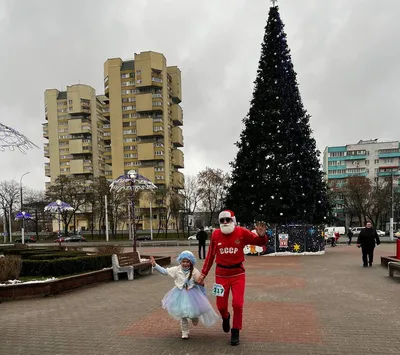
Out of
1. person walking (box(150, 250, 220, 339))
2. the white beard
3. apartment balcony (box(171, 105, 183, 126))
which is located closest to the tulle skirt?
person walking (box(150, 250, 220, 339))

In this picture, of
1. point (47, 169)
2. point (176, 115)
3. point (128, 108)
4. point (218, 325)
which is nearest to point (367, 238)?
point (218, 325)

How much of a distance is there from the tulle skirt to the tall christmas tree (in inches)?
576

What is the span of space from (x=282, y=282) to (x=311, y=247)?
9.83m

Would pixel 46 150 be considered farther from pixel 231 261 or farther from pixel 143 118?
pixel 231 261

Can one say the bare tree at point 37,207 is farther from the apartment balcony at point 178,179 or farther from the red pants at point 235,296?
the red pants at point 235,296

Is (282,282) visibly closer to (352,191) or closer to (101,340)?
(101,340)

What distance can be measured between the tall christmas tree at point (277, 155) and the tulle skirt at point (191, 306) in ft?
48.0

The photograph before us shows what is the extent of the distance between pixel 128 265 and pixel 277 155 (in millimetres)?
11299

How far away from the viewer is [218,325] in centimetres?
542

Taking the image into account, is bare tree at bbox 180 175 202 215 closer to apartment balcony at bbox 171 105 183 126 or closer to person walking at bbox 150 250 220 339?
apartment balcony at bbox 171 105 183 126

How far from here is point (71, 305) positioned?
7.19 m

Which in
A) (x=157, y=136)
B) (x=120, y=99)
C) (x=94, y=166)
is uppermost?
(x=120, y=99)

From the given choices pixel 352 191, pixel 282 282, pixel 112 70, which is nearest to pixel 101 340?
pixel 282 282

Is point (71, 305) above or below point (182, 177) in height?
below
